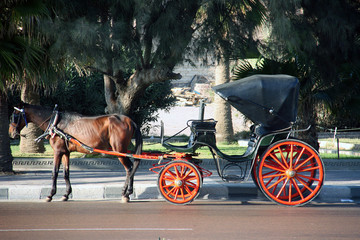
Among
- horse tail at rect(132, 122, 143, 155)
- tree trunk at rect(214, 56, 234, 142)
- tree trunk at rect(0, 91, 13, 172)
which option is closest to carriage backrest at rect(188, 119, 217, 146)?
horse tail at rect(132, 122, 143, 155)

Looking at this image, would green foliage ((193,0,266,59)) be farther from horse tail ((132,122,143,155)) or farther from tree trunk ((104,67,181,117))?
horse tail ((132,122,143,155))

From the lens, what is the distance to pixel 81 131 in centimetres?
821

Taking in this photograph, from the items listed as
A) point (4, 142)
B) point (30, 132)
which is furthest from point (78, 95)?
point (4, 142)

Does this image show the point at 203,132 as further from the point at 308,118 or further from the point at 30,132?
the point at 30,132

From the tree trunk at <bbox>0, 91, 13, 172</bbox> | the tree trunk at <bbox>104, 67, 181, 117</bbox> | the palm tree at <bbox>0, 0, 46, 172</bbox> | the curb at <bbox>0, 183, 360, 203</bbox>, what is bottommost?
the curb at <bbox>0, 183, 360, 203</bbox>

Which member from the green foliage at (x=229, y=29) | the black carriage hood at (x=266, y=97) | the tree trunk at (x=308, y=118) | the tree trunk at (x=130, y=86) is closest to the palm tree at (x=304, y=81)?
the tree trunk at (x=308, y=118)

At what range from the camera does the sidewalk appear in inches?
341

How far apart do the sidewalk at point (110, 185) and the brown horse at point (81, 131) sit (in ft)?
2.12

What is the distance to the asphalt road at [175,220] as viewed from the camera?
5.82 metres

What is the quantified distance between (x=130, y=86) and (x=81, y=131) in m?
4.35

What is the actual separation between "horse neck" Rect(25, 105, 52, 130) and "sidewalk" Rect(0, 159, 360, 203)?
1281mm

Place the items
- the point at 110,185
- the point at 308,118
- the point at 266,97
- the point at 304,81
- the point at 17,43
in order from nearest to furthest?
1. the point at 266,97
2. the point at 110,185
3. the point at 17,43
4. the point at 304,81
5. the point at 308,118

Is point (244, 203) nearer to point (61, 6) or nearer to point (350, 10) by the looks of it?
point (61, 6)

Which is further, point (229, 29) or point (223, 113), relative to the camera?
point (223, 113)
